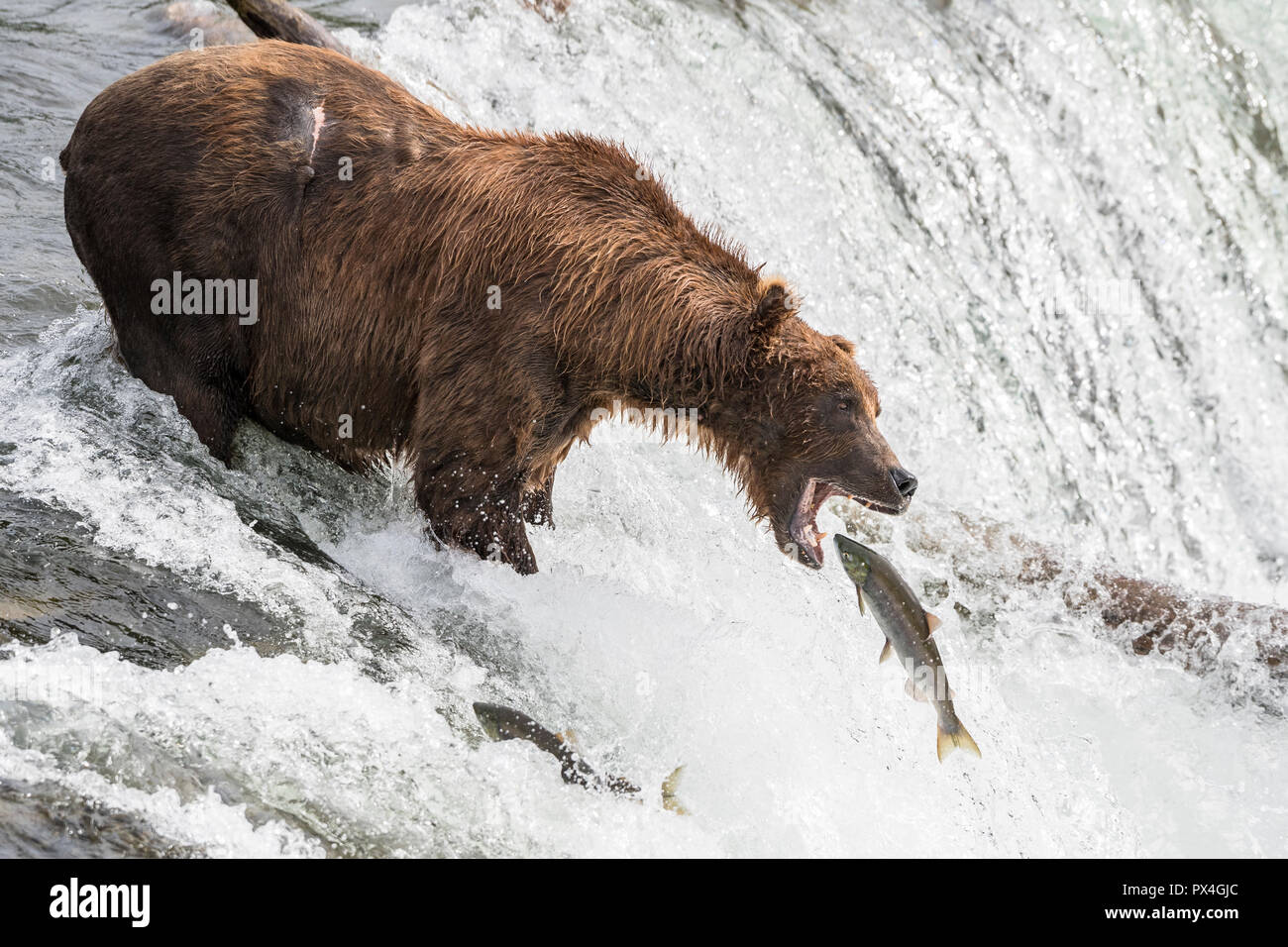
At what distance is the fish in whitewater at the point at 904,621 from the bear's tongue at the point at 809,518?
10.0 inches

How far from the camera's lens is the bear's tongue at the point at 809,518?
4.82 meters

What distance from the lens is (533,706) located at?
464 cm

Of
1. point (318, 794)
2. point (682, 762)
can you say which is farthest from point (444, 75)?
point (318, 794)

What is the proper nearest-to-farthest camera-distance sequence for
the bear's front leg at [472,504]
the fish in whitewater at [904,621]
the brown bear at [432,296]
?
the fish in whitewater at [904,621] → the brown bear at [432,296] → the bear's front leg at [472,504]

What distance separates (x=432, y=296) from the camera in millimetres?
4926

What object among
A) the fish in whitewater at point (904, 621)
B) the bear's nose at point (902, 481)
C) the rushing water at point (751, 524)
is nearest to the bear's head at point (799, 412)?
the bear's nose at point (902, 481)

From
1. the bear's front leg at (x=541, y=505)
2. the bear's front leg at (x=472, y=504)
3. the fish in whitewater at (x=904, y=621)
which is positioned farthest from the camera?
the bear's front leg at (x=541, y=505)

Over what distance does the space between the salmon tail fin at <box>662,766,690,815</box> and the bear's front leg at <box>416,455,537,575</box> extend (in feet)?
3.83

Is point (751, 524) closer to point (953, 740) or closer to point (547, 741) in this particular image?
point (953, 740)

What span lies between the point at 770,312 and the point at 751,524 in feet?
5.89

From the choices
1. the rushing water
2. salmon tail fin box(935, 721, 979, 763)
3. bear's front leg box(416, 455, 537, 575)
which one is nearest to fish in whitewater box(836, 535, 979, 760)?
salmon tail fin box(935, 721, 979, 763)

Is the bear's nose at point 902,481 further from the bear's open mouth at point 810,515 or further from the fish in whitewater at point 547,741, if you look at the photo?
the fish in whitewater at point 547,741

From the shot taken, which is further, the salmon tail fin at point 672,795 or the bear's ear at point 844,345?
the bear's ear at point 844,345

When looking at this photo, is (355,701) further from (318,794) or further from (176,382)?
(176,382)
